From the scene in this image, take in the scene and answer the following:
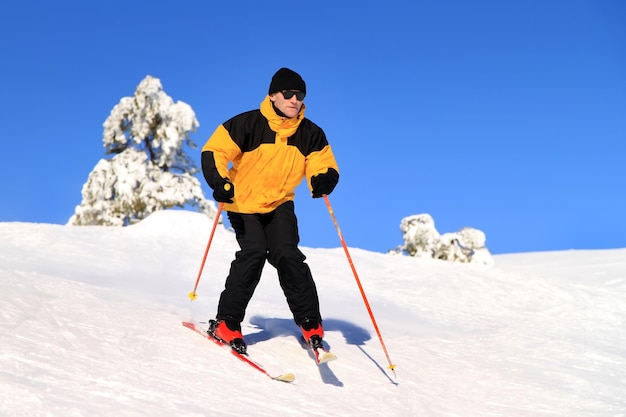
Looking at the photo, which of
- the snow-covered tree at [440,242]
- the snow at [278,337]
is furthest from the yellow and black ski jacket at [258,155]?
the snow-covered tree at [440,242]

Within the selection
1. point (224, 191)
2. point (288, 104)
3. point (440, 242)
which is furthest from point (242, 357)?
point (440, 242)

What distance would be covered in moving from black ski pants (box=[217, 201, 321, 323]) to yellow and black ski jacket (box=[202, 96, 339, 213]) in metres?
0.09

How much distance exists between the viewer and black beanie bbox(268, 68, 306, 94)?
3.91 m

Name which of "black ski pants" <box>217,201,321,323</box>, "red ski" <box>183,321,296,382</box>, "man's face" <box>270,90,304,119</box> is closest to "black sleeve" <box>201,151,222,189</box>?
"black ski pants" <box>217,201,321,323</box>

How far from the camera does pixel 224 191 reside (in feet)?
12.0

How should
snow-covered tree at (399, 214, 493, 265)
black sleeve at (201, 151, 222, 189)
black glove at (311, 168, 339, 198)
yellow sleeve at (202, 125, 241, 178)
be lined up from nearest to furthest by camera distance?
black sleeve at (201, 151, 222, 189) < yellow sleeve at (202, 125, 241, 178) < black glove at (311, 168, 339, 198) < snow-covered tree at (399, 214, 493, 265)

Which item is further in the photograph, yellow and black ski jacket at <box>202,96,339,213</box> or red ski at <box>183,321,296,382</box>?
yellow and black ski jacket at <box>202,96,339,213</box>

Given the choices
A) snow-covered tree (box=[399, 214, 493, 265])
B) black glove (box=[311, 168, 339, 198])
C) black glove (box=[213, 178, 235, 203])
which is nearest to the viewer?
black glove (box=[213, 178, 235, 203])

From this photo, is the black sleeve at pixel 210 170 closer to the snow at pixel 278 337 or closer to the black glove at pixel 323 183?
the black glove at pixel 323 183

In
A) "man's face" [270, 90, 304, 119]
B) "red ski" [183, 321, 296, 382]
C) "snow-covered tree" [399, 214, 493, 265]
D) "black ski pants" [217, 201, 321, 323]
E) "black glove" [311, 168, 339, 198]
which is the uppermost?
"snow-covered tree" [399, 214, 493, 265]

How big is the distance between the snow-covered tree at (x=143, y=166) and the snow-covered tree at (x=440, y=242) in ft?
21.2

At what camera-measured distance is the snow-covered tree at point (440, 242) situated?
59.3ft

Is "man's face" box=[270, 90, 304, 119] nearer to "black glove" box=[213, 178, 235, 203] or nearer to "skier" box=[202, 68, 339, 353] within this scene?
"skier" box=[202, 68, 339, 353]

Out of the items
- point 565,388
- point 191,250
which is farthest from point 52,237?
point 565,388
